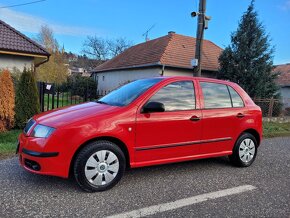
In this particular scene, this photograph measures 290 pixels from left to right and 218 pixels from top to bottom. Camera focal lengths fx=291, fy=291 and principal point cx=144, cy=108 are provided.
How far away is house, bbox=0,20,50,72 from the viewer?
11.4 meters

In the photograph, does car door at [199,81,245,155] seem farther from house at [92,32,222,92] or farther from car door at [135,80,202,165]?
house at [92,32,222,92]

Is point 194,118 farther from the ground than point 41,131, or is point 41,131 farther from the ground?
point 194,118

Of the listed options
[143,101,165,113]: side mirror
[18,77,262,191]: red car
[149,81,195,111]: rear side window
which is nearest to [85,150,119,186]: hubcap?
[18,77,262,191]: red car

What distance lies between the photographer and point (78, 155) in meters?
3.81

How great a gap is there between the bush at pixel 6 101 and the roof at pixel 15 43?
418 centimetres

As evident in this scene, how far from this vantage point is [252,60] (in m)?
14.3

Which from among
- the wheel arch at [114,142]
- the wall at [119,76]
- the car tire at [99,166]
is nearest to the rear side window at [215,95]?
the wheel arch at [114,142]

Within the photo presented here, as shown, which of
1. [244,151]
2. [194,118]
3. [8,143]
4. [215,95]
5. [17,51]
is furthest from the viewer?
[17,51]

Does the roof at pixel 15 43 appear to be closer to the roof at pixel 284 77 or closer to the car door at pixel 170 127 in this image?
the car door at pixel 170 127

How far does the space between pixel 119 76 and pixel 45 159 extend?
19.1 metres

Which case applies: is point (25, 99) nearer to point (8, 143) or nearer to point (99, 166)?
point (8, 143)

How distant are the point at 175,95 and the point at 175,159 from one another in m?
1.01

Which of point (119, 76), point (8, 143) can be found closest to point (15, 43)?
point (8, 143)

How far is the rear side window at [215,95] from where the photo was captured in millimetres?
4957
